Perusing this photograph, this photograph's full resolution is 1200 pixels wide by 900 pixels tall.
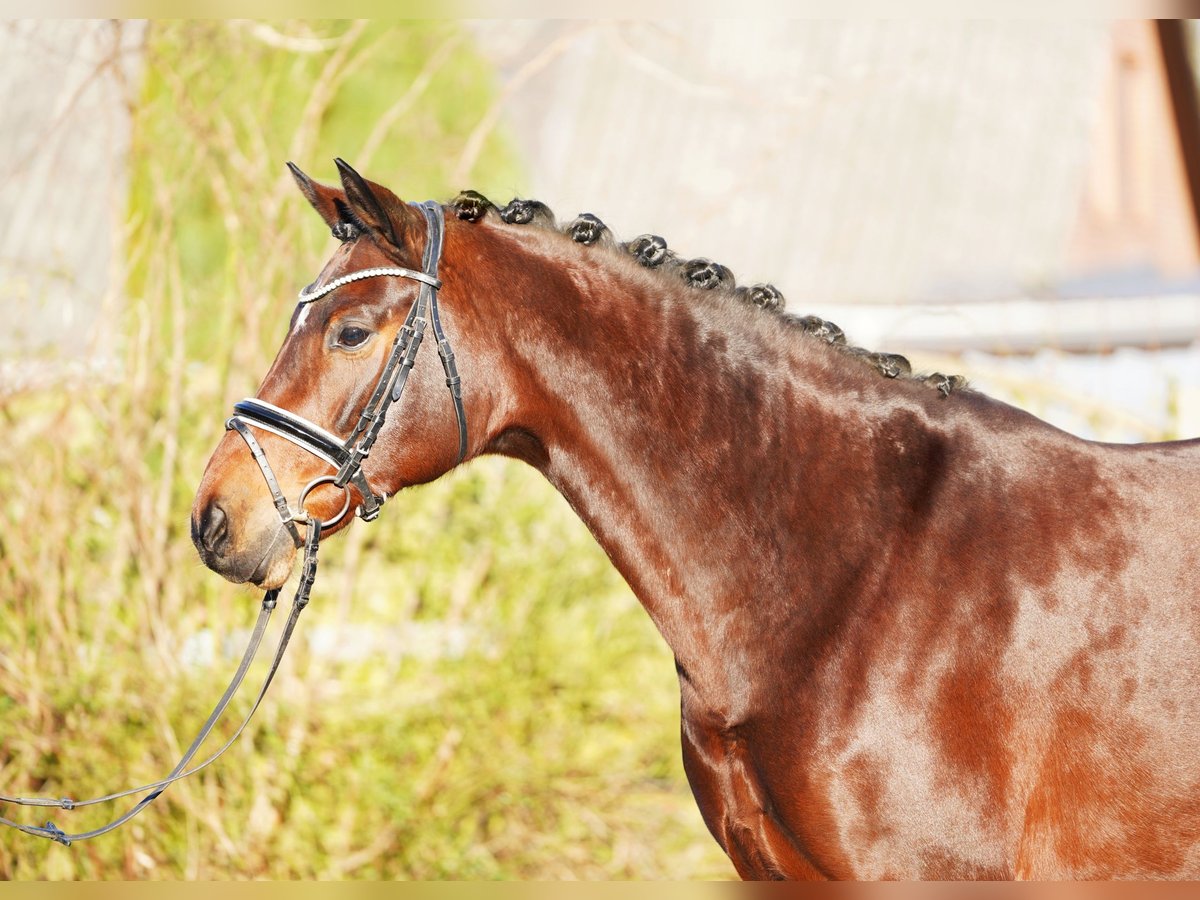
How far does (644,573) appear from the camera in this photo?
262 centimetres

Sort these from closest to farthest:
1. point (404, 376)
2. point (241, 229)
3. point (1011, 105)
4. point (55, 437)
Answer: point (404, 376) < point (55, 437) < point (241, 229) < point (1011, 105)

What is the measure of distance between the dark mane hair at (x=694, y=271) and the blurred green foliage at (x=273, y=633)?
2940 millimetres

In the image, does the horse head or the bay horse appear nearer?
the bay horse

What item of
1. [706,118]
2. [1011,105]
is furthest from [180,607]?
[1011,105]

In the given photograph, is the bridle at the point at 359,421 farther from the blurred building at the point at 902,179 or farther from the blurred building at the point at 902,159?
the blurred building at the point at 902,159

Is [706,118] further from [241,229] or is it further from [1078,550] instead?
[1078,550]

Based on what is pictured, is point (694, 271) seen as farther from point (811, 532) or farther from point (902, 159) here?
point (902, 159)

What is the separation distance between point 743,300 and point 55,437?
367 centimetres

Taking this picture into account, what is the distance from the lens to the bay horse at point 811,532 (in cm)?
237

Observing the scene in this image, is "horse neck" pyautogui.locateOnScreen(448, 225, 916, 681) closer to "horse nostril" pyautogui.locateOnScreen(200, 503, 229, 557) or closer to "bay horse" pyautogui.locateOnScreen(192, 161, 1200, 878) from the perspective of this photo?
"bay horse" pyautogui.locateOnScreen(192, 161, 1200, 878)

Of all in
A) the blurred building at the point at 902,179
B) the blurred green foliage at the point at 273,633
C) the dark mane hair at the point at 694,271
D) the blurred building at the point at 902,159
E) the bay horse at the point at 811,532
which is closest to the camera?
the bay horse at the point at 811,532

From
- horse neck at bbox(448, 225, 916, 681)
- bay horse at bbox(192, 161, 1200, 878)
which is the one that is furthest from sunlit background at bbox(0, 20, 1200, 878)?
horse neck at bbox(448, 225, 916, 681)

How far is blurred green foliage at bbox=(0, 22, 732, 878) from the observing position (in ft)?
15.9

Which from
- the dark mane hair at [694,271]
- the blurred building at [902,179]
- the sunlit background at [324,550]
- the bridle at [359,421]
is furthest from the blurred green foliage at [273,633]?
the dark mane hair at [694,271]
